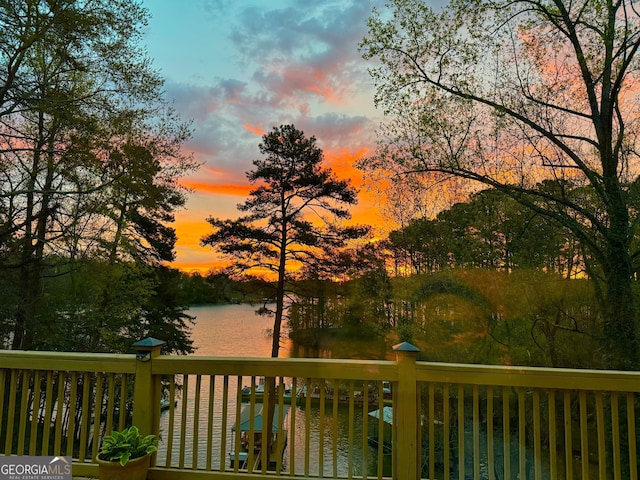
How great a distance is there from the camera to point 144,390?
2432mm

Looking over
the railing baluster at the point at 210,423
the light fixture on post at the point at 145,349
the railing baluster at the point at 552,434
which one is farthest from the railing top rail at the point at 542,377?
the light fixture on post at the point at 145,349

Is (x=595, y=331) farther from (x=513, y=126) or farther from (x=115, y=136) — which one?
(x=115, y=136)

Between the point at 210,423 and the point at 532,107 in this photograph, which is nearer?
the point at 210,423

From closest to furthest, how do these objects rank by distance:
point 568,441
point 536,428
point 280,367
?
1. point 568,441
2. point 536,428
3. point 280,367

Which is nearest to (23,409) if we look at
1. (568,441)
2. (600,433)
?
(568,441)

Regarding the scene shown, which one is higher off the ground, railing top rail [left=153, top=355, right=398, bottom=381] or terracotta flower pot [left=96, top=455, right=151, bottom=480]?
railing top rail [left=153, top=355, right=398, bottom=381]

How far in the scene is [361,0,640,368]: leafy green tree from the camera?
618 cm

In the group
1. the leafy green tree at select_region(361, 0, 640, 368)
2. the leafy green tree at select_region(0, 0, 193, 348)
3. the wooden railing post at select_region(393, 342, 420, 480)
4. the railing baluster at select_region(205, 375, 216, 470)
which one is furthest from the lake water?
the wooden railing post at select_region(393, 342, 420, 480)

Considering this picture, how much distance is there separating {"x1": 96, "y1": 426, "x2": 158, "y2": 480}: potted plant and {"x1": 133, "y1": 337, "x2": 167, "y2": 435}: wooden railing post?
10cm

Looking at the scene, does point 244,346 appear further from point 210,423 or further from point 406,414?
point 406,414

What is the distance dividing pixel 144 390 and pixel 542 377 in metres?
2.39

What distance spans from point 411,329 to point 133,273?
26.5 feet

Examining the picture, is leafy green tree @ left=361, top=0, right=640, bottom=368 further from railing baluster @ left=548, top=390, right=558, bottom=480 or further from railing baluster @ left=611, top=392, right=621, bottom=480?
railing baluster @ left=548, top=390, right=558, bottom=480

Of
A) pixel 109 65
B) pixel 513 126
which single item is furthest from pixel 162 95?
pixel 513 126
